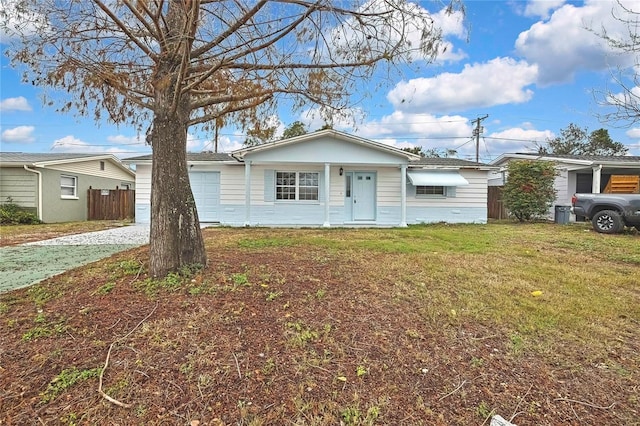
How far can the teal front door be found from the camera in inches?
592

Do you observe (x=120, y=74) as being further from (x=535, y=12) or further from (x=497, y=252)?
(x=535, y=12)

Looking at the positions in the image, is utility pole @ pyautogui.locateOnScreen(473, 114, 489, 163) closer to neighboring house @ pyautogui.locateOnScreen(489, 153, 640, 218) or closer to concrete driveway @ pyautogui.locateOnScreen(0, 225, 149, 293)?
neighboring house @ pyautogui.locateOnScreen(489, 153, 640, 218)

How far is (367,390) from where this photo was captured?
2523mm

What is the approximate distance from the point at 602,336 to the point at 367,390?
2548 mm

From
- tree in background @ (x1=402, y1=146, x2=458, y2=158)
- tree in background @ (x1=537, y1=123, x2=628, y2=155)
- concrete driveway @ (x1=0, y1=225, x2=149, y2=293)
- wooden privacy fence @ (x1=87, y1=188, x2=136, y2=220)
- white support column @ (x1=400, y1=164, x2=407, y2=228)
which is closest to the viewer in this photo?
concrete driveway @ (x1=0, y1=225, x2=149, y2=293)

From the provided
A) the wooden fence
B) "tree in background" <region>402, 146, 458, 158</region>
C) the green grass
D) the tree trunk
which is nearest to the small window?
the wooden fence

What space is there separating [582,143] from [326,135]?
119 ft

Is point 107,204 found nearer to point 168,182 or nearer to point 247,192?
point 247,192

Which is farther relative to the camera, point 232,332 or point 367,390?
point 232,332

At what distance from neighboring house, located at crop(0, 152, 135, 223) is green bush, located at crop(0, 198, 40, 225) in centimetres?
23

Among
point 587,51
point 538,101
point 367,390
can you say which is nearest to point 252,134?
point 367,390

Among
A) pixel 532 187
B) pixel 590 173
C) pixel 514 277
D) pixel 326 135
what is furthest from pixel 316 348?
pixel 590 173

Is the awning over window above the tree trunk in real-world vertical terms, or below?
above

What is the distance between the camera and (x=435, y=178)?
15.0 m
